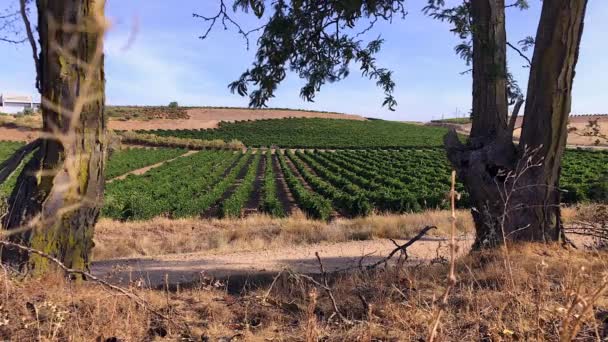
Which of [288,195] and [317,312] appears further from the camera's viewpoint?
[288,195]

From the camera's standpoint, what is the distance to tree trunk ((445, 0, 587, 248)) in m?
6.02

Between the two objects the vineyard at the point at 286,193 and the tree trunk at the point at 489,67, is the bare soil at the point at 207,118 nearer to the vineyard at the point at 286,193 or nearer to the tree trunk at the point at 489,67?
the vineyard at the point at 286,193

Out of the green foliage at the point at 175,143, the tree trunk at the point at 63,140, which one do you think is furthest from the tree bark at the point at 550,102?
the green foliage at the point at 175,143

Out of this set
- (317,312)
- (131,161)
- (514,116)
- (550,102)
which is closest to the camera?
(317,312)

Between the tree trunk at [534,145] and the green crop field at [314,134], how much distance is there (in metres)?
68.9

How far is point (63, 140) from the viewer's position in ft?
14.9

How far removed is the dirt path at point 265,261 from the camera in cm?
825

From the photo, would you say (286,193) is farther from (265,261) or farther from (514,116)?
(514,116)

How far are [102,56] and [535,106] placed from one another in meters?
5.07

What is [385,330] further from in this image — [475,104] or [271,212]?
[271,212]

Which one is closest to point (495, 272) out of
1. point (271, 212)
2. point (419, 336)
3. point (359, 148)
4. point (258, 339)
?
point (419, 336)

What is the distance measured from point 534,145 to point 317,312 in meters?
3.95

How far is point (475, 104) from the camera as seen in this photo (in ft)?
23.4

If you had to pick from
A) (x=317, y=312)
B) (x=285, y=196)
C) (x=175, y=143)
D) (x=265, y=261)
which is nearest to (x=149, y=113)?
(x=175, y=143)
